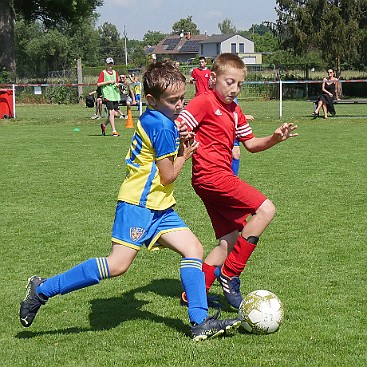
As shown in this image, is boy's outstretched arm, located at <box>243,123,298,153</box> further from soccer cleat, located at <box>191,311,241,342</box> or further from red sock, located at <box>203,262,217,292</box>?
soccer cleat, located at <box>191,311,241,342</box>

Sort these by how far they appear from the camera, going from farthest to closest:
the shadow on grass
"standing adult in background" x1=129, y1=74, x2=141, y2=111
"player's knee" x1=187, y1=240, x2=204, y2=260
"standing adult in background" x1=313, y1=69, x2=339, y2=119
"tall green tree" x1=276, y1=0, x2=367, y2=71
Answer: "tall green tree" x1=276, y1=0, x2=367, y2=71
"standing adult in background" x1=129, y1=74, x2=141, y2=111
"standing adult in background" x1=313, y1=69, x2=339, y2=119
the shadow on grass
"player's knee" x1=187, y1=240, x2=204, y2=260

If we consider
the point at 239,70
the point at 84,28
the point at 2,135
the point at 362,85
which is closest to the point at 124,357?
the point at 239,70

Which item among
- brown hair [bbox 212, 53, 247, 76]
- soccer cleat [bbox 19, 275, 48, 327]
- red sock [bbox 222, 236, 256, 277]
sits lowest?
soccer cleat [bbox 19, 275, 48, 327]

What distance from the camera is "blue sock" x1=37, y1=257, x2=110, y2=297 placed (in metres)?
4.47

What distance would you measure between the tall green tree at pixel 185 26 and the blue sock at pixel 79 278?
168 meters

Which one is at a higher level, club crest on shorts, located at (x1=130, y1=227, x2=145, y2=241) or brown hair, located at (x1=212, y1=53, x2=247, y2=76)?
brown hair, located at (x1=212, y1=53, x2=247, y2=76)

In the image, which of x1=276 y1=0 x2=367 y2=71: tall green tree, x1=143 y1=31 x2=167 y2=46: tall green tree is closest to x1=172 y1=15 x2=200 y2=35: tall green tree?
x1=143 y1=31 x2=167 y2=46: tall green tree

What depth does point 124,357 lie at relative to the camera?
4.20 m

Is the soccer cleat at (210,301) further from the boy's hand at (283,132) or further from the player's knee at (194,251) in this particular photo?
the boy's hand at (283,132)

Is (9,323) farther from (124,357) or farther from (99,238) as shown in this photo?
(99,238)

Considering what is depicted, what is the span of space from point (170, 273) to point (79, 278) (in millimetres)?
1710

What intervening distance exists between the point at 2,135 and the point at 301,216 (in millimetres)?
13332

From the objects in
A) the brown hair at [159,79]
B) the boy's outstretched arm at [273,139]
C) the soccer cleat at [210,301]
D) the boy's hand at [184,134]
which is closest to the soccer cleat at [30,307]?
the soccer cleat at [210,301]

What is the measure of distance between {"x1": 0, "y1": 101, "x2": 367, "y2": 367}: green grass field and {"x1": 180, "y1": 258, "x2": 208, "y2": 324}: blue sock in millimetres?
180
